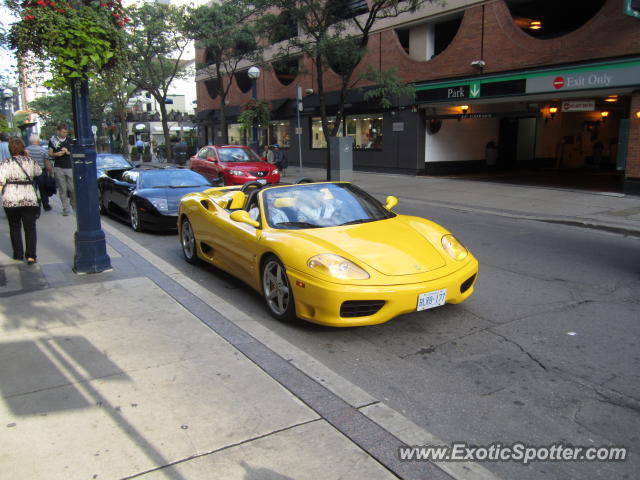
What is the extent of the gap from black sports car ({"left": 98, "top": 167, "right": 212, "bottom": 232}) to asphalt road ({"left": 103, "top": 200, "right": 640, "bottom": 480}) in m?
2.65

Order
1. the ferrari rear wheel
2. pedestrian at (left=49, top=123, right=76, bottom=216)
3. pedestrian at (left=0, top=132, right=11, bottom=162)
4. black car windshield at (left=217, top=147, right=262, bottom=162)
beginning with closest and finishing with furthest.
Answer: the ferrari rear wheel < pedestrian at (left=49, top=123, right=76, bottom=216) < pedestrian at (left=0, top=132, right=11, bottom=162) < black car windshield at (left=217, top=147, right=262, bottom=162)

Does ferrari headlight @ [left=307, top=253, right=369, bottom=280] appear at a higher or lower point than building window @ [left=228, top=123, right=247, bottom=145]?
lower

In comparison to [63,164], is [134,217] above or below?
below

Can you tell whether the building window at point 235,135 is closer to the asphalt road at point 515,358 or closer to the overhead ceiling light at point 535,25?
the overhead ceiling light at point 535,25

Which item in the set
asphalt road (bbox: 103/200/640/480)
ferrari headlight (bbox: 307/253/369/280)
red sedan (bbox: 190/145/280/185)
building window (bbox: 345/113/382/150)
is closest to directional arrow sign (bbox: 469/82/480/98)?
building window (bbox: 345/113/382/150)

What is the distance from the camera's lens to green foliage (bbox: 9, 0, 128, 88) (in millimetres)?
5934

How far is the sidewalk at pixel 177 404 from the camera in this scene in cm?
290

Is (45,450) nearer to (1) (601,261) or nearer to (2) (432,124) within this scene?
(1) (601,261)

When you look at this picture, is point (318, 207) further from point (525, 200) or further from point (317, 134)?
point (317, 134)

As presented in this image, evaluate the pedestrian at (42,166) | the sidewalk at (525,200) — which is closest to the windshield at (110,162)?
the pedestrian at (42,166)

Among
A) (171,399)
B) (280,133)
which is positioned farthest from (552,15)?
(171,399)

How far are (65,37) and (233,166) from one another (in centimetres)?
1100

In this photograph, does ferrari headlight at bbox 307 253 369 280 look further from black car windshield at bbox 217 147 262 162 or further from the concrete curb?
black car windshield at bbox 217 147 262 162

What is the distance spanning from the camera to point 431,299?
15.3ft
